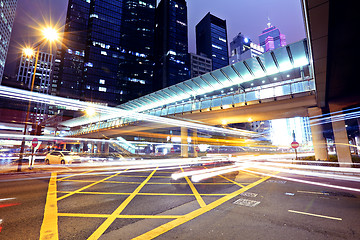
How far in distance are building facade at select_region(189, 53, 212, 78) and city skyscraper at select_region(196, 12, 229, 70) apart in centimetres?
1403

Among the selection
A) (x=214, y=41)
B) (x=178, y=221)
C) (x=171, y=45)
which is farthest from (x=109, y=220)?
(x=214, y=41)

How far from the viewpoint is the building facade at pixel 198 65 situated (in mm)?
128250

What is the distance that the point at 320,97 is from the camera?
1512 centimetres

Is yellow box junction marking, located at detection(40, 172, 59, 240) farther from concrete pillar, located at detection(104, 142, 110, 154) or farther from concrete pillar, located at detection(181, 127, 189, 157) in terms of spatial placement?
concrete pillar, located at detection(104, 142, 110, 154)

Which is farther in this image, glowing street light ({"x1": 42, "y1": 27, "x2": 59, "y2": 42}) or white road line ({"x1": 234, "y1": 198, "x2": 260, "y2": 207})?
glowing street light ({"x1": 42, "y1": 27, "x2": 59, "y2": 42})

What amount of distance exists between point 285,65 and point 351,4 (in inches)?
659

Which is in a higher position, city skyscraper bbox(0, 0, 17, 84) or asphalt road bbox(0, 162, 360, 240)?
city skyscraper bbox(0, 0, 17, 84)

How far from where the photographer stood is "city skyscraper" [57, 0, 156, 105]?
92062 millimetres

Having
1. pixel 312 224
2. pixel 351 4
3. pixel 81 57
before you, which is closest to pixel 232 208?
pixel 312 224

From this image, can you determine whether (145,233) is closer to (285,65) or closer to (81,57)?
(285,65)

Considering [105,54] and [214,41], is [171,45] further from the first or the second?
[214,41]

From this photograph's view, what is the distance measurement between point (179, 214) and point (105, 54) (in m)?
109

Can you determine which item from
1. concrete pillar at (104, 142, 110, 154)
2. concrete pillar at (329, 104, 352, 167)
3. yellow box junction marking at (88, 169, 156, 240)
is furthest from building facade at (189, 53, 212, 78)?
yellow box junction marking at (88, 169, 156, 240)

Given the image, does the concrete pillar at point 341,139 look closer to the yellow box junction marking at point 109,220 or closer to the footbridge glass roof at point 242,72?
the footbridge glass roof at point 242,72
